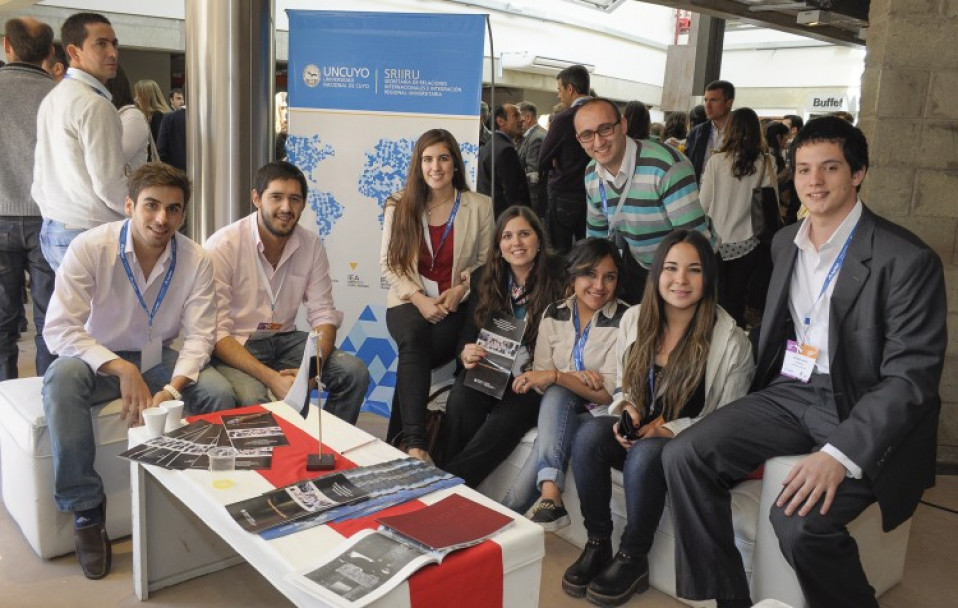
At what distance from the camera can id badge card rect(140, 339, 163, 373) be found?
2609 millimetres

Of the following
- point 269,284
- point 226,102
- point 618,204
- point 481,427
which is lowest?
point 481,427

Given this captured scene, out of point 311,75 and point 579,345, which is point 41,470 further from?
point 311,75

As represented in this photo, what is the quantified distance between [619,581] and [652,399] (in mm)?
528

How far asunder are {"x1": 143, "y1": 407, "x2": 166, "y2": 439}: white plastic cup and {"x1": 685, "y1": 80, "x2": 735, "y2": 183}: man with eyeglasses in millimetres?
3290

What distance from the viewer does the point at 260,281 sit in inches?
117

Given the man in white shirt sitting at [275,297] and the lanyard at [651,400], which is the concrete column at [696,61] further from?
the lanyard at [651,400]

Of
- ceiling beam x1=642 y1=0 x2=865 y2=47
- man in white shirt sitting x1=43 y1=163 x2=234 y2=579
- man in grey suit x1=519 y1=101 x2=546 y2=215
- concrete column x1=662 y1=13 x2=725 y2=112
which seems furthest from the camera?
concrete column x1=662 y1=13 x2=725 y2=112

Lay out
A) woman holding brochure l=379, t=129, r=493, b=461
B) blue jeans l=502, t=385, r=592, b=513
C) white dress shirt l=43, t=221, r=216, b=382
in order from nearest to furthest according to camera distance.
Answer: white dress shirt l=43, t=221, r=216, b=382 < blue jeans l=502, t=385, r=592, b=513 < woman holding brochure l=379, t=129, r=493, b=461

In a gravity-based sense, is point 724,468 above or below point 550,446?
above

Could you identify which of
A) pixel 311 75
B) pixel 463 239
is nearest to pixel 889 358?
pixel 463 239

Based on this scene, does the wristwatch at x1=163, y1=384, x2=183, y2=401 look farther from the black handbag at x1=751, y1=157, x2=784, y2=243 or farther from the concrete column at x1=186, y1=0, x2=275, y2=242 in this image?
the black handbag at x1=751, y1=157, x2=784, y2=243

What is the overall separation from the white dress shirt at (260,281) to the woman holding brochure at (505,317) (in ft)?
1.88

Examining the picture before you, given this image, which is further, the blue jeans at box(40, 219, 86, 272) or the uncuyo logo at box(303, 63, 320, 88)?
the uncuyo logo at box(303, 63, 320, 88)

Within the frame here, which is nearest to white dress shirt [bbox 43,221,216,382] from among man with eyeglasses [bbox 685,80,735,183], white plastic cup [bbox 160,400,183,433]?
white plastic cup [bbox 160,400,183,433]
